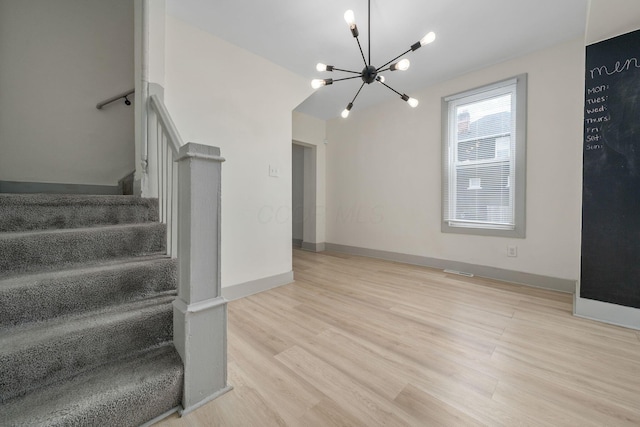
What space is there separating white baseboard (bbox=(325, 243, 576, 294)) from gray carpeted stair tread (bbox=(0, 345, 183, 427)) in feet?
11.3

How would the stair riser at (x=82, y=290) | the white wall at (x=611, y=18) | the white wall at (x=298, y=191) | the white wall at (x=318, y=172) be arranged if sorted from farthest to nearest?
the white wall at (x=298, y=191)
the white wall at (x=318, y=172)
the white wall at (x=611, y=18)
the stair riser at (x=82, y=290)

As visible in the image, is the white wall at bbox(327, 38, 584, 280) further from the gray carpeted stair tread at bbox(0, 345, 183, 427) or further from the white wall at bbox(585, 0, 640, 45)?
the gray carpeted stair tread at bbox(0, 345, 183, 427)

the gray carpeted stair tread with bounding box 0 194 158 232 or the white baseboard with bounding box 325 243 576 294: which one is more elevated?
the gray carpeted stair tread with bounding box 0 194 158 232

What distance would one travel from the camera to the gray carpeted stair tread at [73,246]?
121cm

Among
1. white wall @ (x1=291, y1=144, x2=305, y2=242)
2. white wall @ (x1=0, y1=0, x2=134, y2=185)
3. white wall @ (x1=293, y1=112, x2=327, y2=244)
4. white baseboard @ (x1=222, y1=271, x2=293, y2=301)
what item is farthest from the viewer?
white wall @ (x1=291, y1=144, x2=305, y2=242)

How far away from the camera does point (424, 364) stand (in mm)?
1473

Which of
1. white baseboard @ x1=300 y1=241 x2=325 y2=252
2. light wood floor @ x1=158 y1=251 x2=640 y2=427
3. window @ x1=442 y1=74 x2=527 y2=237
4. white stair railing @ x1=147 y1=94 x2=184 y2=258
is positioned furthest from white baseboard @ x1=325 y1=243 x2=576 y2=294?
white stair railing @ x1=147 y1=94 x2=184 y2=258

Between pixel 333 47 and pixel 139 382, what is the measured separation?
317 cm

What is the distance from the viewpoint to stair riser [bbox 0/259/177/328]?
1.04 m

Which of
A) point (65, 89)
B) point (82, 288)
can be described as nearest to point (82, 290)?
point (82, 288)

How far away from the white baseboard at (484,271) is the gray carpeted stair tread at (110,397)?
3.43 m

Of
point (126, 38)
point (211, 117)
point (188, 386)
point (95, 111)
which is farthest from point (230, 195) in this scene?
point (126, 38)

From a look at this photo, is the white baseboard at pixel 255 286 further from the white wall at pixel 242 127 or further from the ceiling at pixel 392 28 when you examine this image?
the ceiling at pixel 392 28

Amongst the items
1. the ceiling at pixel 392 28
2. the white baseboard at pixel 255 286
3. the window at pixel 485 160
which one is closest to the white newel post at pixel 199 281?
the white baseboard at pixel 255 286
